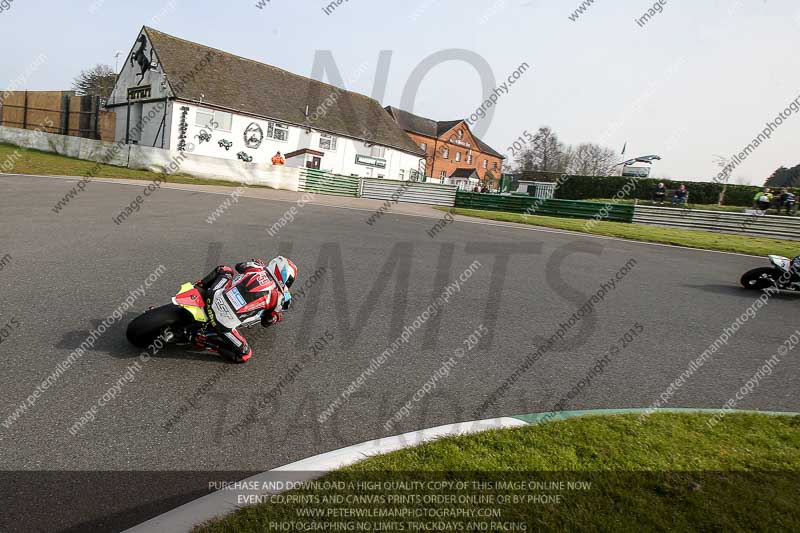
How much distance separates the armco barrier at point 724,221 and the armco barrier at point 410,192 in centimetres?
1094

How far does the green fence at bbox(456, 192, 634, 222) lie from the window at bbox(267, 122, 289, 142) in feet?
57.0

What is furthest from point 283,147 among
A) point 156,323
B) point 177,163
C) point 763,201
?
point 156,323

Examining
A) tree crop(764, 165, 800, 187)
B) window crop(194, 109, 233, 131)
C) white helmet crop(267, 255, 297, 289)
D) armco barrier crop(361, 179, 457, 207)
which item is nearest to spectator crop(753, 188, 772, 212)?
armco barrier crop(361, 179, 457, 207)

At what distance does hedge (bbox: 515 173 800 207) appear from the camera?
119ft

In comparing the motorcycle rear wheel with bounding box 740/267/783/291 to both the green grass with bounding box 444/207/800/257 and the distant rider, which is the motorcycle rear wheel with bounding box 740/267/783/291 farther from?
the distant rider

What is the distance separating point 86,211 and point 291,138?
28.9m

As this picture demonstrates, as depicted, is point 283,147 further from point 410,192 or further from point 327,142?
point 410,192

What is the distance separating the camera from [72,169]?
23719mm

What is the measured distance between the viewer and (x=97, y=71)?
77.9m

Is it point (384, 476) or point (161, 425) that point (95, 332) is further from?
point (384, 476)

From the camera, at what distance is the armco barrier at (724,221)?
19391mm

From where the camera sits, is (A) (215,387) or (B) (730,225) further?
(B) (730,225)

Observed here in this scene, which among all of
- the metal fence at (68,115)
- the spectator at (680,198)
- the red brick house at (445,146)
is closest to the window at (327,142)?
the metal fence at (68,115)

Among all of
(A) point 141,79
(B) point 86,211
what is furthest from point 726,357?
(A) point 141,79
